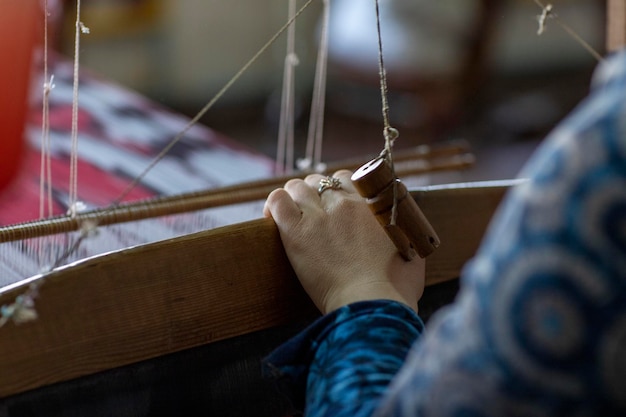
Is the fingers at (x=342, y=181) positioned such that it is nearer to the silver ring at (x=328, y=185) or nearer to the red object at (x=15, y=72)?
the silver ring at (x=328, y=185)

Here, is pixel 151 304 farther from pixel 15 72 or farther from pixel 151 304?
pixel 15 72

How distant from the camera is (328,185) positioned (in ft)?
2.91

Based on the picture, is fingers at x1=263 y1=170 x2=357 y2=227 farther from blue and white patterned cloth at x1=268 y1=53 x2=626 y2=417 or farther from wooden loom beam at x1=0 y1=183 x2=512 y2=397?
blue and white patterned cloth at x1=268 y1=53 x2=626 y2=417

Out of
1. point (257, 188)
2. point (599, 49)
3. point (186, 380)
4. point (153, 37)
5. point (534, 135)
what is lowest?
point (186, 380)

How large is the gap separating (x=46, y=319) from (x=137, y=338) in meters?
0.09

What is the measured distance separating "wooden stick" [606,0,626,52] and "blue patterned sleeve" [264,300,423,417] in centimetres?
68

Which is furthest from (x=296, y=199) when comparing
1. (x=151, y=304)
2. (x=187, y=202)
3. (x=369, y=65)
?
(x=369, y=65)

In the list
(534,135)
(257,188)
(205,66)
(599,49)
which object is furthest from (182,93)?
(257,188)

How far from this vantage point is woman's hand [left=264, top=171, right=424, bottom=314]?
81cm

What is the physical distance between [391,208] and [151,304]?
0.75 feet

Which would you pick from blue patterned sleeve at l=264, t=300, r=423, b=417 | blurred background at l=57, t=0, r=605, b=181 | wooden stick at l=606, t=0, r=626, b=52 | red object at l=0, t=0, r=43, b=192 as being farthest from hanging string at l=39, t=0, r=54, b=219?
blurred background at l=57, t=0, r=605, b=181

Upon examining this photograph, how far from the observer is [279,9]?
4203 millimetres

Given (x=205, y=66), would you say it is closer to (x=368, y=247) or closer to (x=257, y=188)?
(x=257, y=188)

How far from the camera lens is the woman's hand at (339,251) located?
0.81 metres
